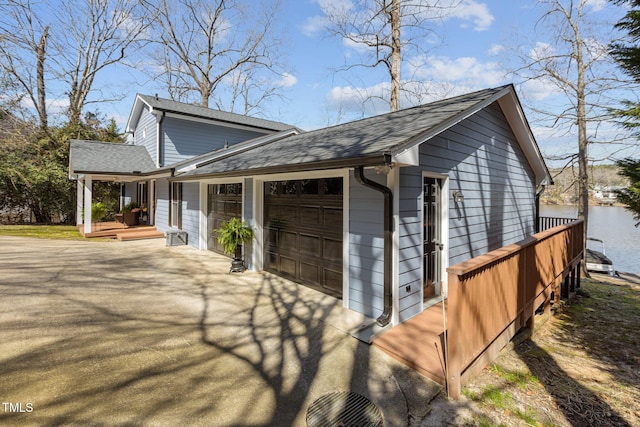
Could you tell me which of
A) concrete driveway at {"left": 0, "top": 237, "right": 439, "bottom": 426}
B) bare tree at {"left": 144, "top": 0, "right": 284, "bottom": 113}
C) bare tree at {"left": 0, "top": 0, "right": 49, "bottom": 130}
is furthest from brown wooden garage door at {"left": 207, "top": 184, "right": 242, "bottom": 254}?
bare tree at {"left": 144, "top": 0, "right": 284, "bottom": 113}

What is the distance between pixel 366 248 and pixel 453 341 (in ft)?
5.87

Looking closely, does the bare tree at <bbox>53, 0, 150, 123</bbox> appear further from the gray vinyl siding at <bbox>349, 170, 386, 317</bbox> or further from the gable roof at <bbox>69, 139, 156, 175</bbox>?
the gray vinyl siding at <bbox>349, 170, 386, 317</bbox>

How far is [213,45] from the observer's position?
63.7 feet

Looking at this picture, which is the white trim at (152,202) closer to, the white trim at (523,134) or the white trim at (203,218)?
the white trim at (203,218)

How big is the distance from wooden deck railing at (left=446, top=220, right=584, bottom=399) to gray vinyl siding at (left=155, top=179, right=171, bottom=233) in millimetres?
11364

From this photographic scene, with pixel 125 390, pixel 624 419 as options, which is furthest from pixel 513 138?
pixel 125 390

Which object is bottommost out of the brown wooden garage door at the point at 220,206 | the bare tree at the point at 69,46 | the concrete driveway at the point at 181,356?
the concrete driveway at the point at 181,356

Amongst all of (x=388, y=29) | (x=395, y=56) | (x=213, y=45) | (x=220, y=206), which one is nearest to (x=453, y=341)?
(x=220, y=206)

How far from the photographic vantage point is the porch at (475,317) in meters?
2.71

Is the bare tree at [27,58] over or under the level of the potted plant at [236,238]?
over

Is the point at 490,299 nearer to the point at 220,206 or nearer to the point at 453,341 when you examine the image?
the point at 453,341

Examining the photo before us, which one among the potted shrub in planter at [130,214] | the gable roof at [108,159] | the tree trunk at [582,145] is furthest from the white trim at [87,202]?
the tree trunk at [582,145]

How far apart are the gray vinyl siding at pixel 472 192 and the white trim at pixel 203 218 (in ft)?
23.1

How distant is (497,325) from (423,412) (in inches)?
57.8
